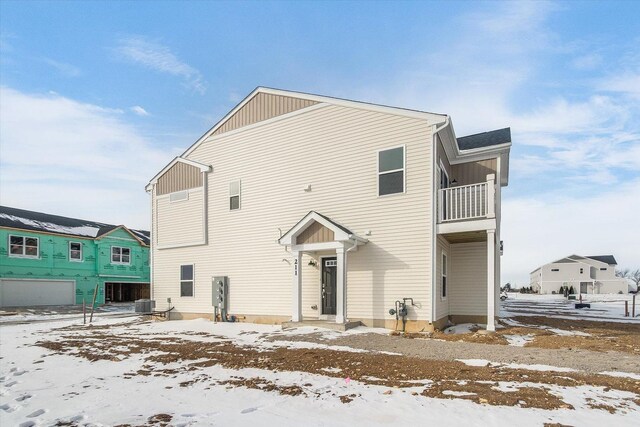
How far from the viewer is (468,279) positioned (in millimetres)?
13359

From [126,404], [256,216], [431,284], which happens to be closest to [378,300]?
[431,284]

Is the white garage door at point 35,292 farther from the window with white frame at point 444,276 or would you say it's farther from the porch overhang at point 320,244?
the window with white frame at point 444,276

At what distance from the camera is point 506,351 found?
7.83 meters

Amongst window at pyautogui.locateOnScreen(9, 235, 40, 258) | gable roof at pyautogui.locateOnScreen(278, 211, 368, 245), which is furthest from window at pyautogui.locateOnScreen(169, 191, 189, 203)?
window at pyautogui.locateOnScreen(9, 235, 40, 258)

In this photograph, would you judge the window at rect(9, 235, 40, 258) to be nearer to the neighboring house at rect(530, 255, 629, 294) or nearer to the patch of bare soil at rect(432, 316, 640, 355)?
the patch of bare soil at rect(432, 316, 640, 355)

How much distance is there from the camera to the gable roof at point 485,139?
43.2ft

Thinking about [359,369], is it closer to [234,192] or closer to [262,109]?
[234,192]

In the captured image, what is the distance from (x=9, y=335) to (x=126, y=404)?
10456 millimetres

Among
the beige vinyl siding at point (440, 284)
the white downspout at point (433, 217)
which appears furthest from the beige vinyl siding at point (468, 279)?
the white downspout at point (433, 217)

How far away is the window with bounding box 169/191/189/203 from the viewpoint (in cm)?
1652

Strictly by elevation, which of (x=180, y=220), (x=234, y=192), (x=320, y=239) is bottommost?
(x=320, y=239)

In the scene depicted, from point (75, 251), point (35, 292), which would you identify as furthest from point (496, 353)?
point (75, 251)

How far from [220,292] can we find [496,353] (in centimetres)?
1015

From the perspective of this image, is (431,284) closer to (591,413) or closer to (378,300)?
(378,300)
